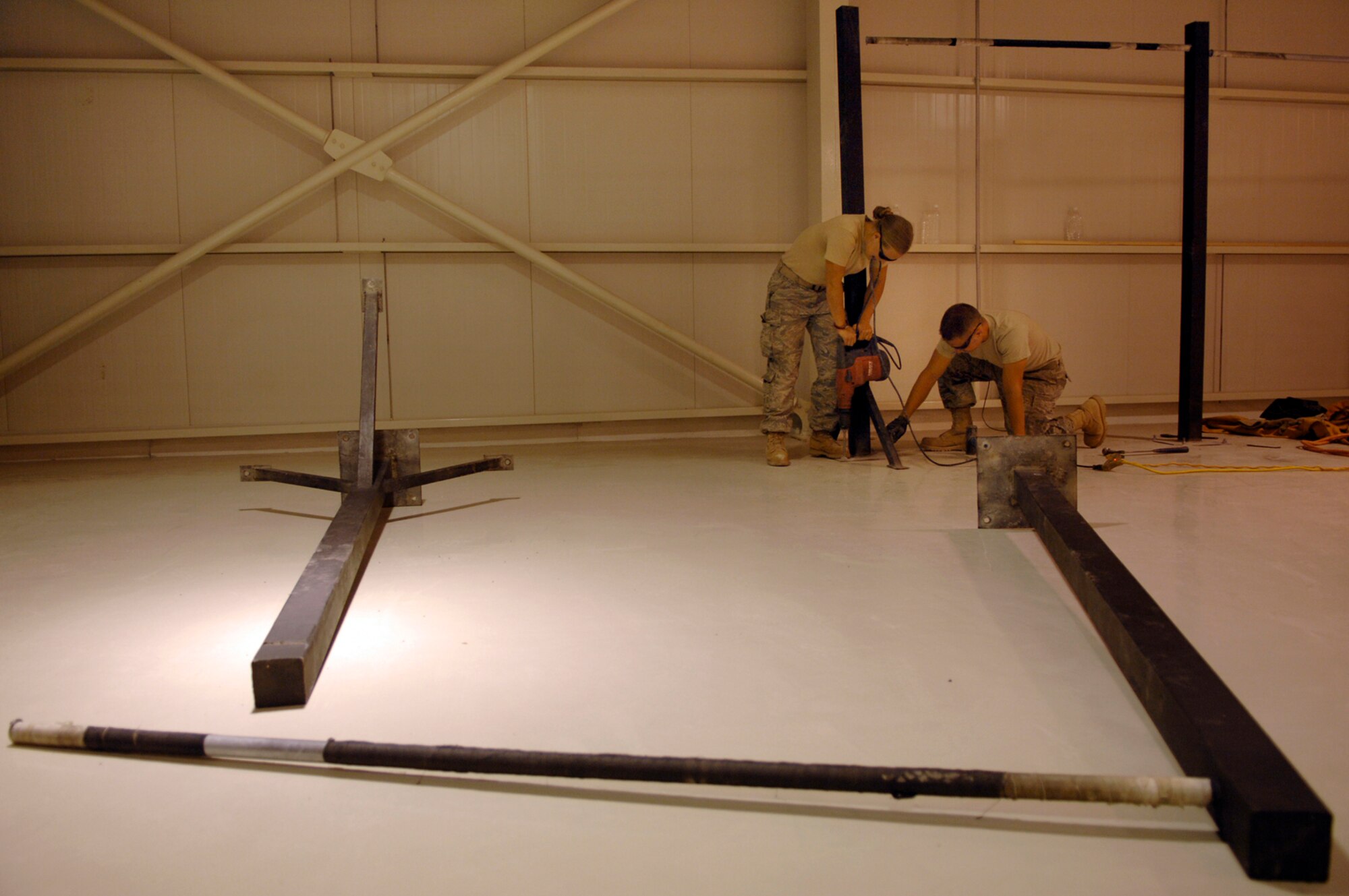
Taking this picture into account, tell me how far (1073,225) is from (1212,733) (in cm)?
636

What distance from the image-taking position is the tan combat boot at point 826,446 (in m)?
5.44

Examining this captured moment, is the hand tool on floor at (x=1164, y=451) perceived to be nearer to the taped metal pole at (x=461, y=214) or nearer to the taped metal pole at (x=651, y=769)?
the taped metal pole at (x=461, y=214)

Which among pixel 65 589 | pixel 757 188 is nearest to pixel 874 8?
pixel 757 188

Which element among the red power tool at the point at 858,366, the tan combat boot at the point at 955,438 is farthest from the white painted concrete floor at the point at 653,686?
the tan combat boot at the point at 955,438

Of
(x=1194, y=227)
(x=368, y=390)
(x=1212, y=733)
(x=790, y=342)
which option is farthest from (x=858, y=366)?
(x=1212, y=733)

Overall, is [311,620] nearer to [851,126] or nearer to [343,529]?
[343,529]

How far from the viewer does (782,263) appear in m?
5.25

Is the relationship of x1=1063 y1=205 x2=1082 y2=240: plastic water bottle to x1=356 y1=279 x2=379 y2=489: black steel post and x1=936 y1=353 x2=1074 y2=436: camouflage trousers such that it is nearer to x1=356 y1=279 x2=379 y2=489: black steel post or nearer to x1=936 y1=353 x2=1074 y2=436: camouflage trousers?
x1=936 y1=353 x2=1074 y2=436: camouflage trousers

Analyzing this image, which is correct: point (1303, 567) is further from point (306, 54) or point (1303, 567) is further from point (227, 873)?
point (306, 54)

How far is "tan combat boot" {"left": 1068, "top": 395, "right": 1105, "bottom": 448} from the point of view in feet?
17.6

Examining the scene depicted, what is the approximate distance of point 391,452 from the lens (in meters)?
3.81

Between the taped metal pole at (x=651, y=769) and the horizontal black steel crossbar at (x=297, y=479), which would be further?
the horizontal black steel crossbar at (x=297, y=479)

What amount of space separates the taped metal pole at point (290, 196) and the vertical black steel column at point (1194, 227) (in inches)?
136

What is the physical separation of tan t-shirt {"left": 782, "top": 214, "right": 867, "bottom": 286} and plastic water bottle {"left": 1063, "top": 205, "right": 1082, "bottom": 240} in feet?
9.20
